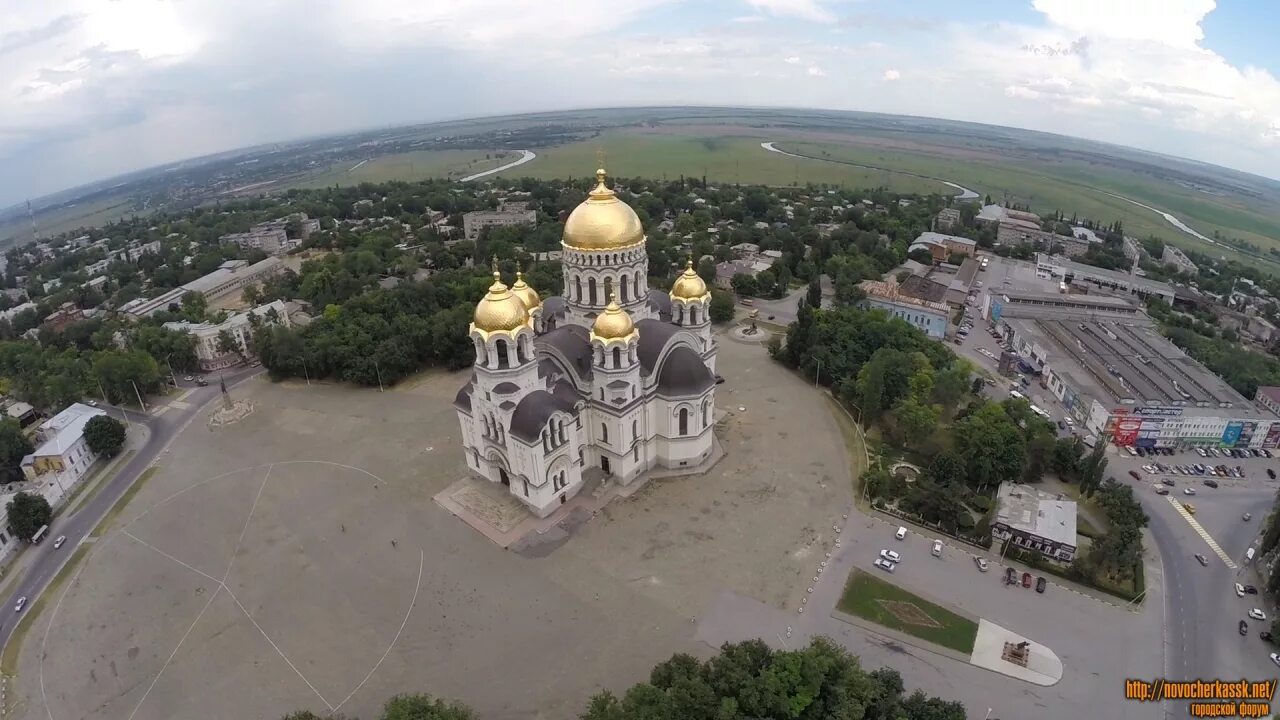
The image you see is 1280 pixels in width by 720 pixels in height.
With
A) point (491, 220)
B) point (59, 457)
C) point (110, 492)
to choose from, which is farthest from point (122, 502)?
point (491, 220)

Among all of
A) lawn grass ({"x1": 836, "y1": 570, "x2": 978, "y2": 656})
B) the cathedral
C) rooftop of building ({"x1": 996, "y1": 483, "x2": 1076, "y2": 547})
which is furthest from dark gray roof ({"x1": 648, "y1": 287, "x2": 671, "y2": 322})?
rooftop of building ({"x1": 996, "y1": 483, "x2": 1076, "y2": 547})

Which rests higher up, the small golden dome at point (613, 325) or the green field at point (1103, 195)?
the small golden dome at point (613, 325)

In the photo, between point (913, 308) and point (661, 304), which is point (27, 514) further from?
point (913, 308)

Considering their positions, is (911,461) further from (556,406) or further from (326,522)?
(326,522)

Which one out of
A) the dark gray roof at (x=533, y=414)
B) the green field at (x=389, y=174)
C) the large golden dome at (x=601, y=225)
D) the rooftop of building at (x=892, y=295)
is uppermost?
the large golden dome at (x=601, y=225)

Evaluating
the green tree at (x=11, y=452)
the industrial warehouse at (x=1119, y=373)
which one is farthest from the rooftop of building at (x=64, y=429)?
the industrial warehouse at (x=1119, y=373)

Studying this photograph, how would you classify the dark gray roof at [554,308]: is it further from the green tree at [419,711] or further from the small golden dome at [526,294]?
the green tree at [419,711]

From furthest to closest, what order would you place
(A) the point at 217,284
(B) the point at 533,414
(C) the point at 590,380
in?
(A) the point at 217,284 < (C) the point at 590,380 < (B) the point at 533,414
